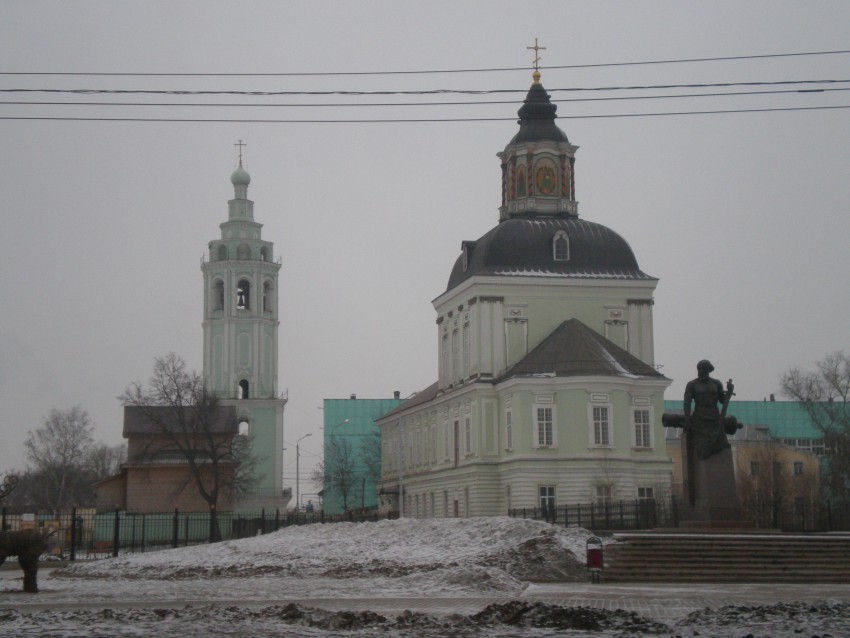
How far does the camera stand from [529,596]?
22344 millimetres

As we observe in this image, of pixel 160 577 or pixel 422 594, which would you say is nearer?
pixel 422 594

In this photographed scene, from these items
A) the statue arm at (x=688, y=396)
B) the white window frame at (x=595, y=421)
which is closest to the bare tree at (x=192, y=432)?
the white window frame at (x=595, y=421)

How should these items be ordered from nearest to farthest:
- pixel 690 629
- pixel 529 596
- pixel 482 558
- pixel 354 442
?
pixel 690 629 → pixel 529 596 → pixel 482 558 → pixel 354 442

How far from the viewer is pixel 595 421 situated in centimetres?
6550

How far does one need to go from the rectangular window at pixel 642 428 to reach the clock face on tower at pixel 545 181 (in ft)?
54.6

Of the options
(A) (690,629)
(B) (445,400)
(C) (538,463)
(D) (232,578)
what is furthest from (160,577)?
(B) (445,400)

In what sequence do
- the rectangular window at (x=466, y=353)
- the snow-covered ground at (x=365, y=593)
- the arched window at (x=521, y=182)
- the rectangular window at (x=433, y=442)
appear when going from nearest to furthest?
the snow-covered ground at (x=365, y=593)
the rectangular window at (x=466, y=353)
the arched window at (x=521, y=182)
the rectangular window at (x=433, y=442)

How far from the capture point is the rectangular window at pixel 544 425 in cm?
6612

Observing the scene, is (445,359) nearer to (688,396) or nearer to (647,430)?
(647,430)

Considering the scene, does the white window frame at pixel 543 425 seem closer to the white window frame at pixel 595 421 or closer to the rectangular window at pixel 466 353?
the white window frame at pixel 595 421

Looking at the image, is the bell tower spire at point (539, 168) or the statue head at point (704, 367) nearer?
the statue head at point (704, 367)

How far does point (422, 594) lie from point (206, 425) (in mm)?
44720

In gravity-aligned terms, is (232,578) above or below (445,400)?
below

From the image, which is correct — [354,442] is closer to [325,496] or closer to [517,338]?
[325,496]
